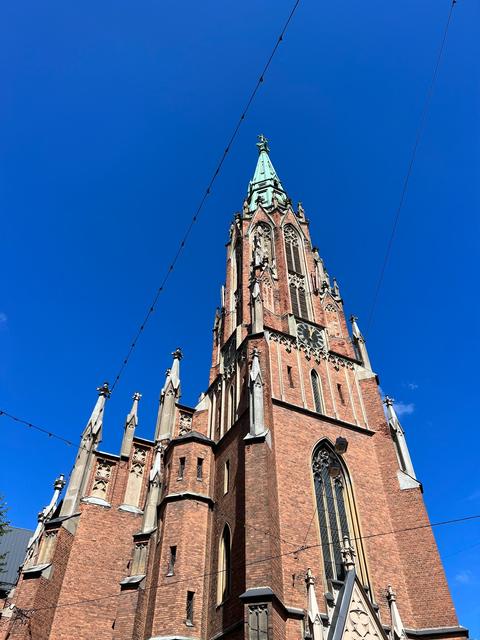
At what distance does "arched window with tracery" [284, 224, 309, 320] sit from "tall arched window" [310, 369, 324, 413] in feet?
15.2

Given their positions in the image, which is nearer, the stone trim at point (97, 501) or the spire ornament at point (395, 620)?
the spire ornament at point (395, 620)

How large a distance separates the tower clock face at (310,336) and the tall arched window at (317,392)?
5.89 ft

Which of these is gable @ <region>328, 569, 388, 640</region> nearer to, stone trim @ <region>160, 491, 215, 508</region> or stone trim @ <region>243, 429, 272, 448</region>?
stone trim @ <region>243, 429, 272, 448</region>

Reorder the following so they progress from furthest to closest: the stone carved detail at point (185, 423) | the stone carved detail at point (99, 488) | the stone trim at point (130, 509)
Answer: the stone carved detail at point (185, 423)
the stone carved detail at point (99, 488)
the stone trim at point (130, 509)

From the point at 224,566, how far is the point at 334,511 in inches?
174

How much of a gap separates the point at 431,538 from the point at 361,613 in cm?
446

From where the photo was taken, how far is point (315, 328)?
25.7m

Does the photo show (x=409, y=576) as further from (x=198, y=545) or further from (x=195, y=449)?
(x=195, y=449)

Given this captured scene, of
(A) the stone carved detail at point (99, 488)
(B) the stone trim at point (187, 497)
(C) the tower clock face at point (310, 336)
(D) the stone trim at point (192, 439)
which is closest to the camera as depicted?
(B) the stone trim at point (187, 497)

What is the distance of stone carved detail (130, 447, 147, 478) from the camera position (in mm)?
22164

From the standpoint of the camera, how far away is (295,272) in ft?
96.9

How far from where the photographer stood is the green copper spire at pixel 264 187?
36.9 metres

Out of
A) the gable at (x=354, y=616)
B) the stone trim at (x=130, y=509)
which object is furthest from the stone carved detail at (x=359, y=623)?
the stone trim at (x=130, y=509)

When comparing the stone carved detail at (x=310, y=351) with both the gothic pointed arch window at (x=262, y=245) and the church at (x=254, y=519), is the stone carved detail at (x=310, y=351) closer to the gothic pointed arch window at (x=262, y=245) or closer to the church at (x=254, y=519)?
the church at (x=254, y=519)
